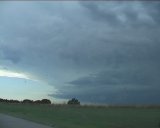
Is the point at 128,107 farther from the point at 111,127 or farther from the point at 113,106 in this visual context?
the point at 111,127

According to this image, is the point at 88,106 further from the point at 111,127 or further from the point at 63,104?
the point at 111,127

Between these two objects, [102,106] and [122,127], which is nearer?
[122,127]

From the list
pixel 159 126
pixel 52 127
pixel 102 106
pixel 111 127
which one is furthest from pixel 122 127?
pixel 102 106

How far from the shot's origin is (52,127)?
29.3 m

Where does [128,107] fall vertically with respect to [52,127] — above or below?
above

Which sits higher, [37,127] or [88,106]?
[88,106]

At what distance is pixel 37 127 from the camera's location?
28.5 meters

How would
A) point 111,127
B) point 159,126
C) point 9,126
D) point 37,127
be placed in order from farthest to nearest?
point 159,126
point 111,127
point 9,126
point 37,127

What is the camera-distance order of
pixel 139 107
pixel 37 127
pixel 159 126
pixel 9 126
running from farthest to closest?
pixel 139 107, pixel 159 126, pixel 9 126, pixel 37 127

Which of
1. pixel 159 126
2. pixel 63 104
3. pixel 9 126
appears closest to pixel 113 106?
pixel 63 104

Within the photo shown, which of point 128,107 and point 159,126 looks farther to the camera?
point 128,107

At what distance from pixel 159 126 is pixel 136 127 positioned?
3.36m

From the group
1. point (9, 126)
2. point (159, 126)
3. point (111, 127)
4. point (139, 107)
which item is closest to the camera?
point (9, 126)

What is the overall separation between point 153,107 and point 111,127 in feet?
177
